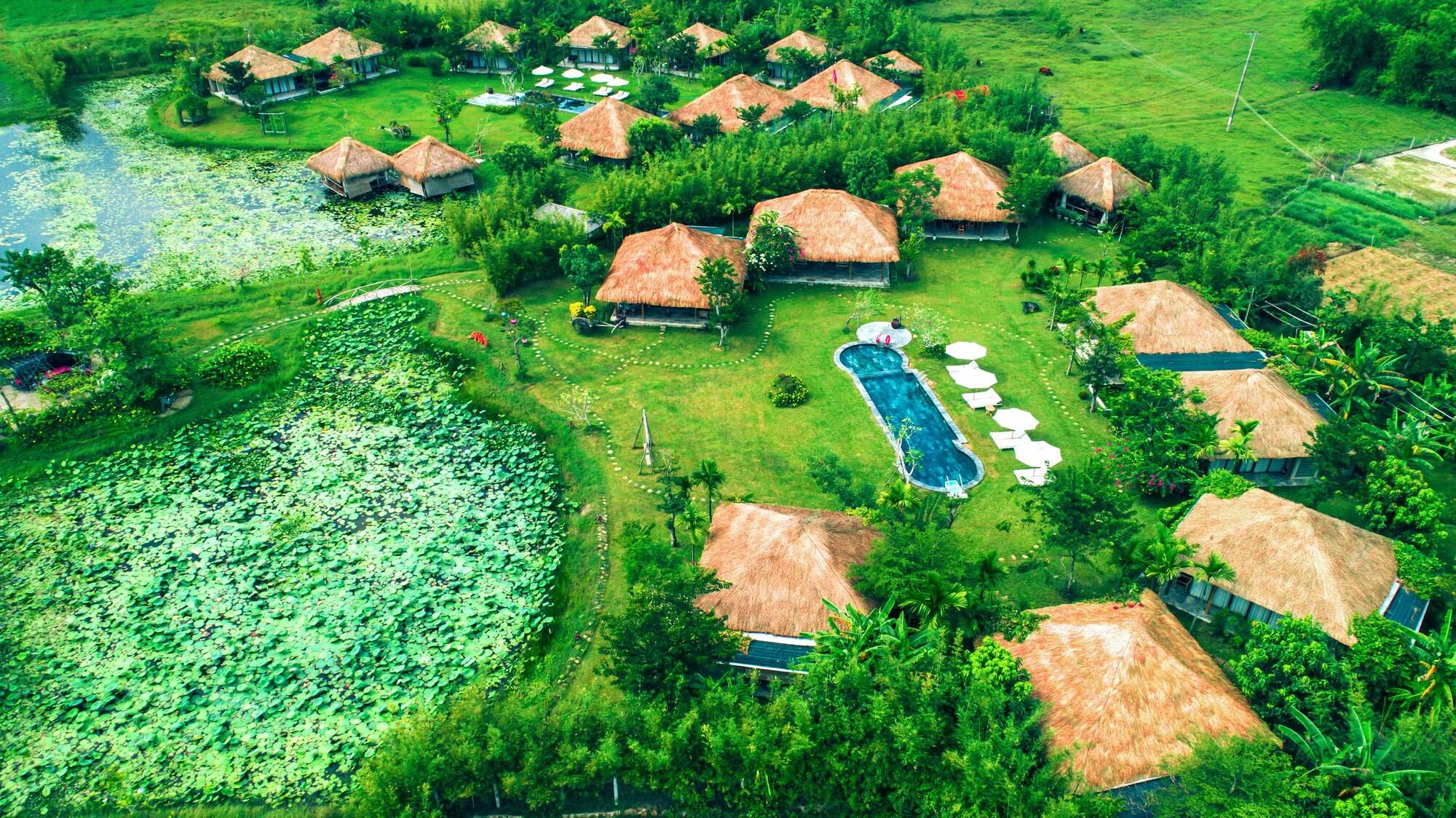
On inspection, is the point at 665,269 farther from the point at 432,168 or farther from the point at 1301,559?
the point at 1301,559

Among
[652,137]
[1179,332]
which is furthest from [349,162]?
[1179,332]

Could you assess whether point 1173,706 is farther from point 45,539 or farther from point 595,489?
point 45,539

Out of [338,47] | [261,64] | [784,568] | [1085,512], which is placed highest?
[338,47]

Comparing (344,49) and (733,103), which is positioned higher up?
(344,49)

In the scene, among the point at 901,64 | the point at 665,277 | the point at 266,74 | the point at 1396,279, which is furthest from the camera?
the point at 901,64

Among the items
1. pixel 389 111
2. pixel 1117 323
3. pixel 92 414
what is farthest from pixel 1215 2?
pixel 92 414

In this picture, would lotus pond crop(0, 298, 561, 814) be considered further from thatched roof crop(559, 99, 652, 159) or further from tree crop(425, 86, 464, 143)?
tree crop(425, 86, 464, 143)
